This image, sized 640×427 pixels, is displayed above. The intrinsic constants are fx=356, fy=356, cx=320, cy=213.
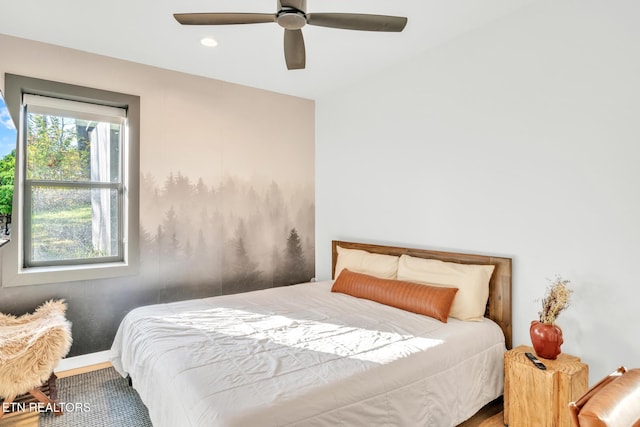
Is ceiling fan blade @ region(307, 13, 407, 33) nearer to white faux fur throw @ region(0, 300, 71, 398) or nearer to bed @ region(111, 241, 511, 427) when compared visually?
bed @ region(111, 241, 511, 427)

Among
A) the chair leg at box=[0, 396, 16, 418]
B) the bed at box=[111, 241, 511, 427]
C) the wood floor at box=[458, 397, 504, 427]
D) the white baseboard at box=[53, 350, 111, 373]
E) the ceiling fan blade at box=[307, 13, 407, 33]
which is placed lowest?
the wood floor at box=[458, 397, 504, 427]

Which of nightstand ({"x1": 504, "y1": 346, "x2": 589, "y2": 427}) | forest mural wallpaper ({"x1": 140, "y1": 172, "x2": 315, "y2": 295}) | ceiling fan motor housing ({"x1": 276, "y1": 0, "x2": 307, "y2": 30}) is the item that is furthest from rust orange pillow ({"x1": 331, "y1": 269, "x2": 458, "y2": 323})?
ceiling fan motor housing ({"x1": 276, "y1": 0, "x2": 307, "y2": 30})

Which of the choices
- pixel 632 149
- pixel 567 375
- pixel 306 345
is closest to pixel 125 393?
pixel 306 345

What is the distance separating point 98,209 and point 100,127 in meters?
0.75

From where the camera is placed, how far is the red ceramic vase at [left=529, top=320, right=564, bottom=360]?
201 centimetres

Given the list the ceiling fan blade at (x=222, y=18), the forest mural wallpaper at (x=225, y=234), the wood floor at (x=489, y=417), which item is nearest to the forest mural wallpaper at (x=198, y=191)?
the forest mural wallpaper at (x=225, y=234)

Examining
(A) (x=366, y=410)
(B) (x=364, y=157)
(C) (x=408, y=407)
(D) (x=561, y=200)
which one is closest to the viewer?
(A) (x=366, y=410)

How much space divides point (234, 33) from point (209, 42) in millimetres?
269

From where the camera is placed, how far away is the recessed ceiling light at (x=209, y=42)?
281 centimetres

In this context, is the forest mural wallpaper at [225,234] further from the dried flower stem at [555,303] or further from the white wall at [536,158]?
the dried flower stem at [555,303]

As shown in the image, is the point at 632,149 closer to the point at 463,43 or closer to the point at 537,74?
the point at 537,74

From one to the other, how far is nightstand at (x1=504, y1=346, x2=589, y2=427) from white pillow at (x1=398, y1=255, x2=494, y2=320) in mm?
406

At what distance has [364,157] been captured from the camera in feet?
12.2

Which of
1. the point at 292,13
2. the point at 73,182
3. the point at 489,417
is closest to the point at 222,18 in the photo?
the point at 292,13
